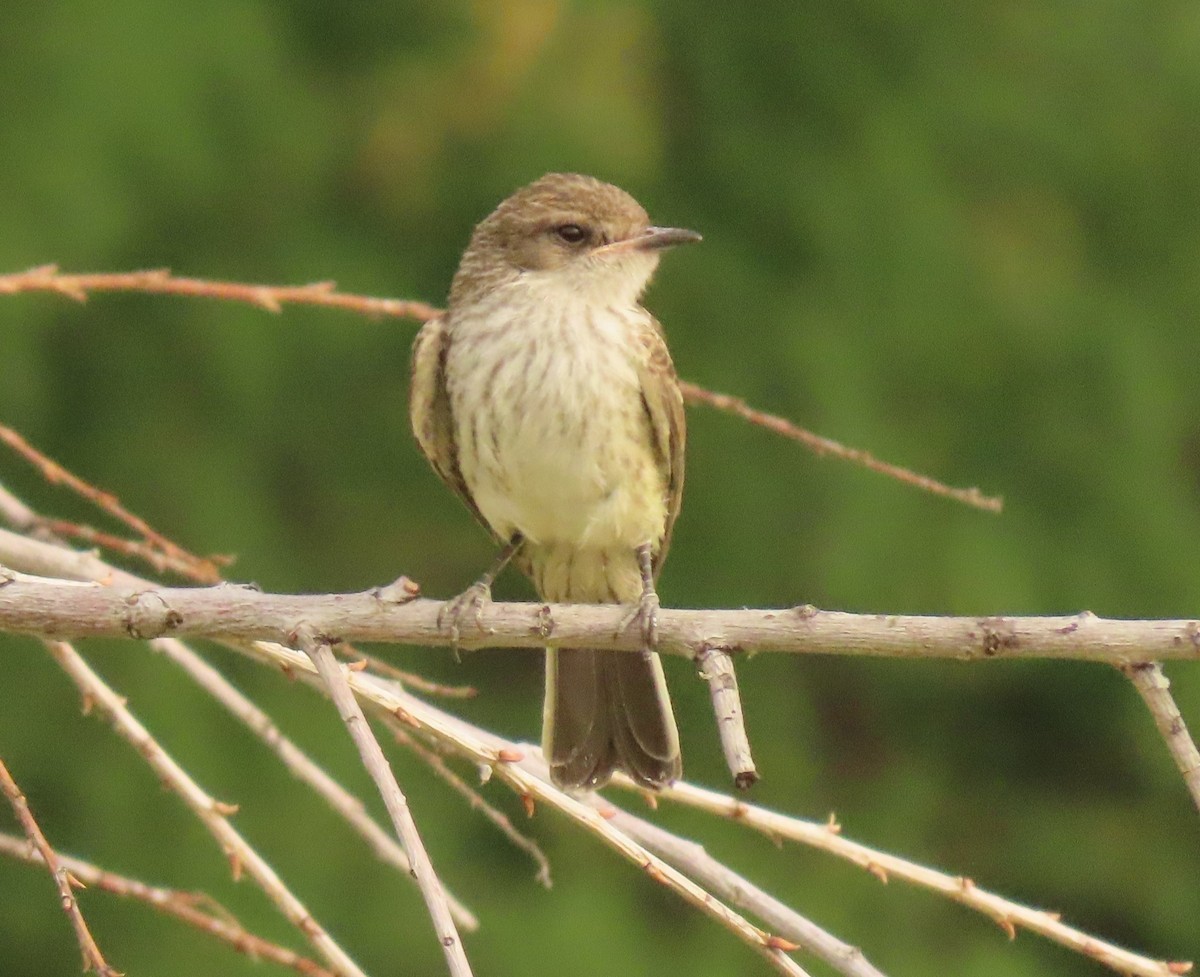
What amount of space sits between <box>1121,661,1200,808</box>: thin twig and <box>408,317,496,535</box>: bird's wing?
1.90 meters

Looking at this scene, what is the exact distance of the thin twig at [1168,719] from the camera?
2061 mm

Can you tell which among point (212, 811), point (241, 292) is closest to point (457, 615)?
point (212, 811)

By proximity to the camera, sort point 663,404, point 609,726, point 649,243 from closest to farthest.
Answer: point 609,726, point 663,404, point 649,243

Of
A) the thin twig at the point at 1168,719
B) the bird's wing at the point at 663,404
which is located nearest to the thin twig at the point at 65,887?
the thin twig at the point at 1168,719

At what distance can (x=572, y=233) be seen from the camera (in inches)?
161

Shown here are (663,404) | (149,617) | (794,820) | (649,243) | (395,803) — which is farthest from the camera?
(649,243)

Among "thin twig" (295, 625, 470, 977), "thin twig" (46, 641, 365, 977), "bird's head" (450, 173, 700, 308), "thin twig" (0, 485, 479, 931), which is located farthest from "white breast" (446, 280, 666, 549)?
"thin twig" (295, 625, 470, 977)

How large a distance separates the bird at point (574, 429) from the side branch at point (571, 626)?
100cm

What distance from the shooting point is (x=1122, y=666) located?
87.5 inches

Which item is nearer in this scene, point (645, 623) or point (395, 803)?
point (395, 803)

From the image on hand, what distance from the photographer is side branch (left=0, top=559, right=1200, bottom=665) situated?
226 cm

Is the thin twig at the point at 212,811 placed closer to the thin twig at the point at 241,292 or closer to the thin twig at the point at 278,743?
the thin twig at the point at 278,743

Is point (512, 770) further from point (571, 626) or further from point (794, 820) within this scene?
point (794, 820)

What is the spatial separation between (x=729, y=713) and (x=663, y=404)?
1.66 m
